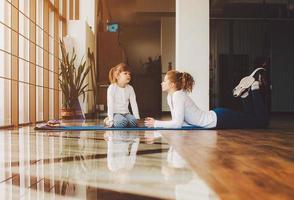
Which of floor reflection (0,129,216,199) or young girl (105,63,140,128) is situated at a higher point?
young girl (105,63,140,128)

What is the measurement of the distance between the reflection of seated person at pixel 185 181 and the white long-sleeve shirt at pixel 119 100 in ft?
8.36

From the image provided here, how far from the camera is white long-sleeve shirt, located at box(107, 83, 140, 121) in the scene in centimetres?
459

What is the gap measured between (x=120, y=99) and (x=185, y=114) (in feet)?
2.66

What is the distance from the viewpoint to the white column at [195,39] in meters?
6.06

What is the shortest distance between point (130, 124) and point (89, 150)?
2.18 metres

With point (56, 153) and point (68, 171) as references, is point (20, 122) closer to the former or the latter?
point (56, 153)

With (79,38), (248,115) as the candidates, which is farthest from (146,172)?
(79,38)

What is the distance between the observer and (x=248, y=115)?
4.69 metres

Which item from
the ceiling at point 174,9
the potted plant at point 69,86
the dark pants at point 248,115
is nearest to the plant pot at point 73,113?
the potted plant at point 69,86

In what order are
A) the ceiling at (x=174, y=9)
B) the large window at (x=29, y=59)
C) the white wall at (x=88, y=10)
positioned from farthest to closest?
the ceiling at (x=174, y=9) → the white wall at (x=88, y=10) → the large window at (x=29, y=59)

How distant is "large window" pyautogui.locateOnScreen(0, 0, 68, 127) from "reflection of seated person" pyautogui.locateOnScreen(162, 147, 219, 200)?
337cm

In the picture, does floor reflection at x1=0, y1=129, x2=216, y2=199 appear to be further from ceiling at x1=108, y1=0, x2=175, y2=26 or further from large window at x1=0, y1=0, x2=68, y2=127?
ceiling at x1=108, y1=0, x2=175, y2=26

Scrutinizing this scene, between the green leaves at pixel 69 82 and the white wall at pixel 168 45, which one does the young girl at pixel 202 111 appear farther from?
the white wall at pixel 168 45

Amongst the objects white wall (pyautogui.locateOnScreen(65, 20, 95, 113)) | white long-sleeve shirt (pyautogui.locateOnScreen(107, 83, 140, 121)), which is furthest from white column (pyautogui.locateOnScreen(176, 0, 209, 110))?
white wall (pyautogui.locateOnScreen(65, 20, 95, 113))
